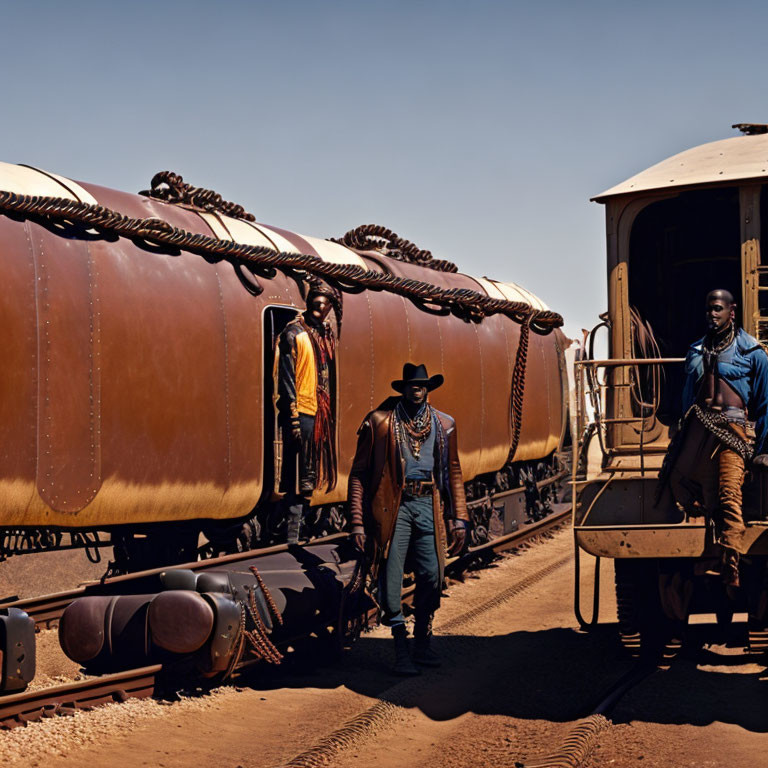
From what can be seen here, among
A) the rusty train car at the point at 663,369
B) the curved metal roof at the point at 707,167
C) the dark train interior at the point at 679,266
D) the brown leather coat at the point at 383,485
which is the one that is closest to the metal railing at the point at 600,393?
the rusty train car at the point at 663,369

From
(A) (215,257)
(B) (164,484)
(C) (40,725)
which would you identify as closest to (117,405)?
(B) (164,484)

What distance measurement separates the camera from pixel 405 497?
351 inches

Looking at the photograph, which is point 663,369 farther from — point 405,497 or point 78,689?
point 78,689

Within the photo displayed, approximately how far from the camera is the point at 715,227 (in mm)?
10695

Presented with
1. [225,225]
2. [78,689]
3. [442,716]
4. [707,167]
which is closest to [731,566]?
[442,716]

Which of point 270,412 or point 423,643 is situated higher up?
point 270,412

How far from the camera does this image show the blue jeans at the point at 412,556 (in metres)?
8.87

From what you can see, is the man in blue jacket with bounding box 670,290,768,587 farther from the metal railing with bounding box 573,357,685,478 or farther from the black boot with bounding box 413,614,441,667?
the black boot with bounding box 413,614,441,667

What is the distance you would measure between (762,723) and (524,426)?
1035cm

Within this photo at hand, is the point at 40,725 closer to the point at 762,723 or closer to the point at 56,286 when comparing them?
the point at 56,286

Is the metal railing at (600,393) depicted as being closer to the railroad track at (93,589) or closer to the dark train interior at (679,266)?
the dark train interior at (679,266)

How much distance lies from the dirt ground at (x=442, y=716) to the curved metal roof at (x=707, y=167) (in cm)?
366

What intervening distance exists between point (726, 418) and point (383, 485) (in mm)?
2631

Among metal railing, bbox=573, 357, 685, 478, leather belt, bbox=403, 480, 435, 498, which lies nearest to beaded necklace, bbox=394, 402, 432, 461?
leather belt, bbox=403, 480, 435, 498
